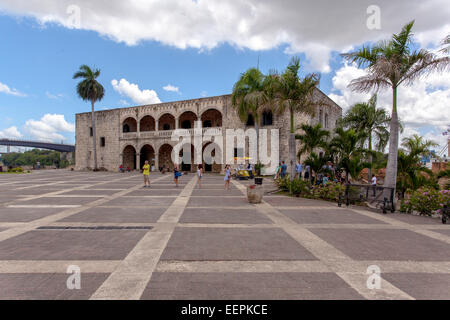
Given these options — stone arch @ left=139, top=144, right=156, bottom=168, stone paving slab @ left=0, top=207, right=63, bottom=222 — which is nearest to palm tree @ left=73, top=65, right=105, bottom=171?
stone arch @ left=139, top=144, right=156, bottom=168

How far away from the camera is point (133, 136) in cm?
2988

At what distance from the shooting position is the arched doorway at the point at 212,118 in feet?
90.9

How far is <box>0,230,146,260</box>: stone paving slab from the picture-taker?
12.7 ft

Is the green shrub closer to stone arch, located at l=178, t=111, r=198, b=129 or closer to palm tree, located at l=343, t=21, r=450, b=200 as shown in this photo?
palm tree, located at l=343, t=21, r=450, b=200

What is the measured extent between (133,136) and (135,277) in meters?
29.3

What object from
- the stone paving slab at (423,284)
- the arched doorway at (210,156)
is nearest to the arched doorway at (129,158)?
the arched doorway at (210,156)

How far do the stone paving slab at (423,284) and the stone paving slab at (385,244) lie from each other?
56 cm

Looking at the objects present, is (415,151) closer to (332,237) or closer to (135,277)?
(332,237)

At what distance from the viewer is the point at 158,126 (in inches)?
1190

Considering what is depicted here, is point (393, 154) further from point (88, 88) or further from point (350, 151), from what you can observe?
point (88, 88)

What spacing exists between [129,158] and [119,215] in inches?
1099

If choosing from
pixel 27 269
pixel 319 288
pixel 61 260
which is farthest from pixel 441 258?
pixel 27 269

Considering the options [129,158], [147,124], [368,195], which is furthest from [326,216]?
[129,158]
